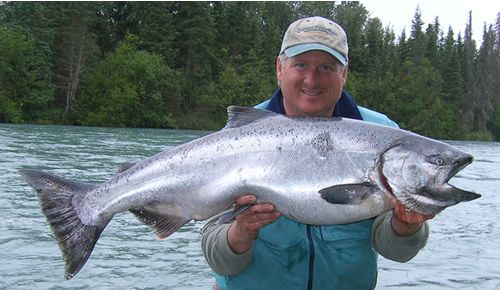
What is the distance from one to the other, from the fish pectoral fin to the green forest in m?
41.1

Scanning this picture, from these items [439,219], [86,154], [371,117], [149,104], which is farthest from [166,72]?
[371,117]

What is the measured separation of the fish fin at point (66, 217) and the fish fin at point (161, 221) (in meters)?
0.23

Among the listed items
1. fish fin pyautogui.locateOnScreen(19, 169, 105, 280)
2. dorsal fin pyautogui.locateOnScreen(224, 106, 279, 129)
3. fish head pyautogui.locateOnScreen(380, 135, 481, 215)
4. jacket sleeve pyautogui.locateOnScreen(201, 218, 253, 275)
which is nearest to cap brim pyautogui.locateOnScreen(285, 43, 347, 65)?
dorsal fin pyautogui.locateOnScreen(224, 106, 279, 129)

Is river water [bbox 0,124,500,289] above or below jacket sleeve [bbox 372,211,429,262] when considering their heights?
below

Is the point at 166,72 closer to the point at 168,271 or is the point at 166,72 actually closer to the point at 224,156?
the point at 168,271

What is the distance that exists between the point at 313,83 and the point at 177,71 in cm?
4980

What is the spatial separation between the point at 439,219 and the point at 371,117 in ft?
24.6

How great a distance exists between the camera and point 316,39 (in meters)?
3.65

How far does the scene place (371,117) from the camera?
3.92 m

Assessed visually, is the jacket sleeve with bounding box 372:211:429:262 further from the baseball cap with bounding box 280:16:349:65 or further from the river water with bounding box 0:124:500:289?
the river water with bounding box 0:124:500:289

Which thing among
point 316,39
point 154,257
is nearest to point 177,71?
point 154,257

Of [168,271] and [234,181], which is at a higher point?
[234,181]

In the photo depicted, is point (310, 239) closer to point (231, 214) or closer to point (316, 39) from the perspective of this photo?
point (231, 214)

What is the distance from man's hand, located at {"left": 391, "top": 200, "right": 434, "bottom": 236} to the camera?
302 cm
